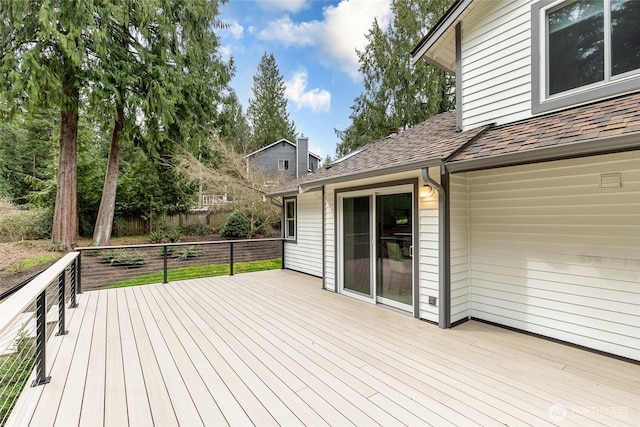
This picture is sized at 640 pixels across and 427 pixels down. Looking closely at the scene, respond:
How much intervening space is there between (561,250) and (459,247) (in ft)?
3.52

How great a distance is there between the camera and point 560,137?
276 centimetres

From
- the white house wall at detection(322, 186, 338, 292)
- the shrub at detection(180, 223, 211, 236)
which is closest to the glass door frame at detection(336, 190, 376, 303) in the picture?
the white house wall at detection(322, 186, 338, 292)

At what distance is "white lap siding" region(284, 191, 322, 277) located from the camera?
6828 mm

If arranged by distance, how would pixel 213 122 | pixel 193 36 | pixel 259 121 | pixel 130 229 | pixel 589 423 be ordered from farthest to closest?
1. pixel 259 121
2. pixel 130 229
3. pixel 213 122
4. pixel 193 36
5. pixel 589 423

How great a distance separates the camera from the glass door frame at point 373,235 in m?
4.14

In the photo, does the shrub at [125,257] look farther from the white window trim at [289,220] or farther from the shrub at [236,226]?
the shrub at [236,226]

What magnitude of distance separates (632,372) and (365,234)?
3.33m

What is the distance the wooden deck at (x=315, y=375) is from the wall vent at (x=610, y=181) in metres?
1.74

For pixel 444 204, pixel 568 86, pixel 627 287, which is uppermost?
pixel 568 86

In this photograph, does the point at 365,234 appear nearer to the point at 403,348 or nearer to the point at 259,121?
the point at 403,348

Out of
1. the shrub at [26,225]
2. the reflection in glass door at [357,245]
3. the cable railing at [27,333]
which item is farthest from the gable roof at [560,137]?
the shrub at [26,225]

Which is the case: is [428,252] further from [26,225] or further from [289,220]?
[26,225]

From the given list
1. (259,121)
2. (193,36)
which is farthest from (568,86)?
(259,121)

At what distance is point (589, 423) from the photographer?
197cm
